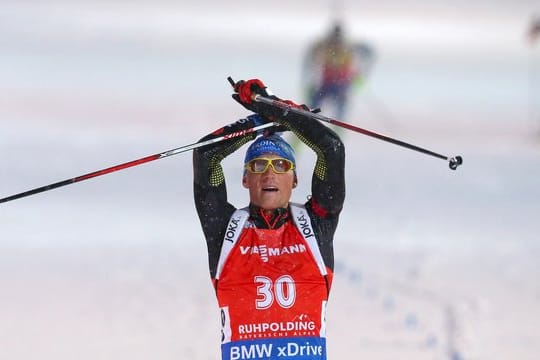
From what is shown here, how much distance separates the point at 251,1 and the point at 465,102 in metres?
4.50

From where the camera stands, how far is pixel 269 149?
3820 millimetres

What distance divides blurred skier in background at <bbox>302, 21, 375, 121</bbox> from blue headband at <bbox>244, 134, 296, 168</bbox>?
7535 millimetres

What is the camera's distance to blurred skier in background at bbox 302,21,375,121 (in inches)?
464

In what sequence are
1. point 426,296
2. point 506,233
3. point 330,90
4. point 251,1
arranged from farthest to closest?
point 251,1
point 330,90
point 506,233
point 426,296

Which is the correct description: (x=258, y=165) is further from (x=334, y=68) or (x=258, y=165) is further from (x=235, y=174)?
(x=334, y=68)

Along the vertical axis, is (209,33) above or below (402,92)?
above

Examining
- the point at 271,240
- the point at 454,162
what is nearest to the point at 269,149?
the point at 271,240

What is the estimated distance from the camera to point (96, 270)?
7.08 m

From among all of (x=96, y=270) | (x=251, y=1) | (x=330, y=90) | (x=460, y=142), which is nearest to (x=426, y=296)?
(x=96, y=270)

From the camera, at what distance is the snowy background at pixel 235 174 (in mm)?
5965

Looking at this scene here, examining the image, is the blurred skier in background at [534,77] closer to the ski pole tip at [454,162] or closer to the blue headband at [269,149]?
the ski pole tip at [454,162]

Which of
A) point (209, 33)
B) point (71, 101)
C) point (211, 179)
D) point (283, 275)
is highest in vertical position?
point (209, 33)

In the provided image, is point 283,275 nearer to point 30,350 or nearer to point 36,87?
point 30,350

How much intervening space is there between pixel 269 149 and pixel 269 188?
121mm
